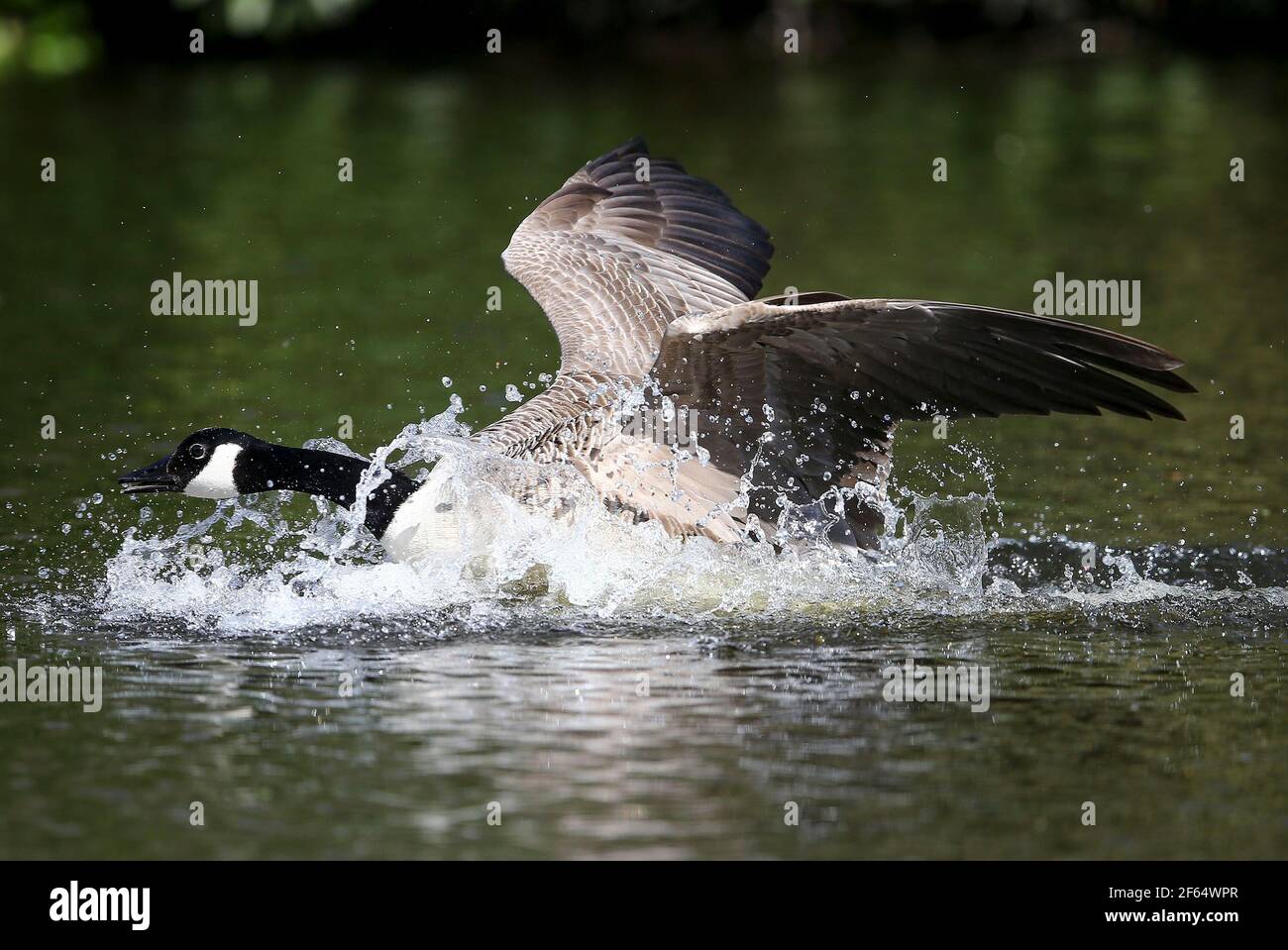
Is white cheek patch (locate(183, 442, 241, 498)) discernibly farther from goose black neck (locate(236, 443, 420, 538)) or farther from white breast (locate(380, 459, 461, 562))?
white breast (locate(380, 459, 461, 562))

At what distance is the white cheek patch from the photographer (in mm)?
8766

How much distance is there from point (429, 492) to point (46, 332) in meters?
7.55

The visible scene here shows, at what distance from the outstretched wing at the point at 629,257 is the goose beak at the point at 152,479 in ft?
7.57

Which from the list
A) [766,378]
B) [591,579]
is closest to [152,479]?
[591,579]

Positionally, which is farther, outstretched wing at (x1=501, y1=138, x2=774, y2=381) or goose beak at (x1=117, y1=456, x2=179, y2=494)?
outstretched wing at (x1=501, y1=138, x2=774, y2=381)

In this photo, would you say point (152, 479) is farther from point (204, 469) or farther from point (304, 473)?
point (304, 473)

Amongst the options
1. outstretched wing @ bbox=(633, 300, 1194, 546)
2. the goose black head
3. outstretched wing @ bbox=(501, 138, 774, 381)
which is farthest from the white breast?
outstretched wing @ bbox=(501, 138, 774, 381)

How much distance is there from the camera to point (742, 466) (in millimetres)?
8594

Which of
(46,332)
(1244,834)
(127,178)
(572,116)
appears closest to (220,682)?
(1244,834)

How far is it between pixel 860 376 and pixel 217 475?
119 inches

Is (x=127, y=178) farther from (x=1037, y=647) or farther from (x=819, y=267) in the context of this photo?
(x=1037, y=647)

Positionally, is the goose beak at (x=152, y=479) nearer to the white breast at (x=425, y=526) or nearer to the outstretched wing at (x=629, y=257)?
the white breast at (x=425, y=526)

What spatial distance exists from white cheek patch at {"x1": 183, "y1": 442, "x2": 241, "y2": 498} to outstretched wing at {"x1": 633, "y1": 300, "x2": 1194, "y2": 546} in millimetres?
2101

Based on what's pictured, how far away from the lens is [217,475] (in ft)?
28.8
